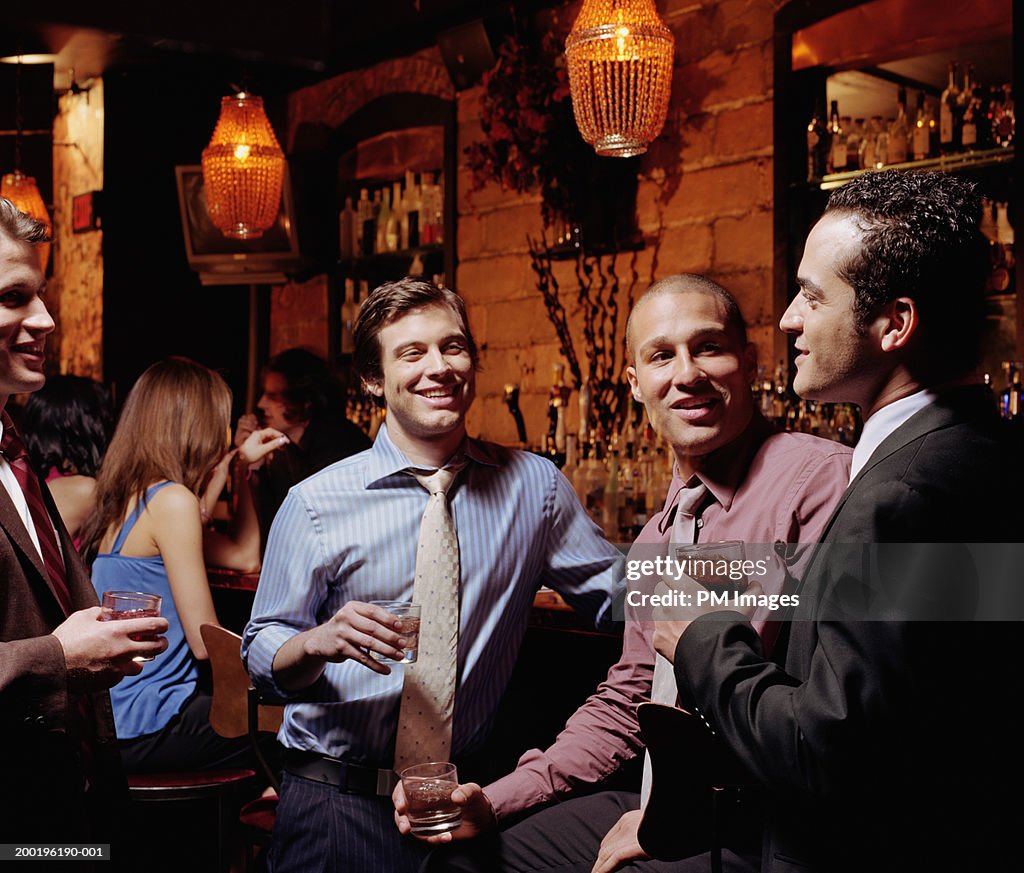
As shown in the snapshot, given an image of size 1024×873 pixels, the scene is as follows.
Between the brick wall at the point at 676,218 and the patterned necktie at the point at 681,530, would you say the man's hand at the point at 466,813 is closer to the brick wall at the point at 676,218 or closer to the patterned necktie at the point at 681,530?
the patterned necktie at the point at 681,530

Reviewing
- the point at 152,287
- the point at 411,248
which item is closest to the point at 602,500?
the point at 411,248

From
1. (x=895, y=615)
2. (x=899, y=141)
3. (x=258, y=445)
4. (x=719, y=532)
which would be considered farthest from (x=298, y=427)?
(x=895, y=615)

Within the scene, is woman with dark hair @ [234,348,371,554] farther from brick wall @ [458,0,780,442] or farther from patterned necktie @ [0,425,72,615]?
patterned necktie @ [0,425,72,615]

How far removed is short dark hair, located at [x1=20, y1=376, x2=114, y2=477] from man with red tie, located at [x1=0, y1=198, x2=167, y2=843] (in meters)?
1.74

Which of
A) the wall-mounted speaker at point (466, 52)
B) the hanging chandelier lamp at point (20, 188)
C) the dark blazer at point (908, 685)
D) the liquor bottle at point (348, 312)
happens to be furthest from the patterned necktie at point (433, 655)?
the hanging chandelier lamp at point (20, 188)

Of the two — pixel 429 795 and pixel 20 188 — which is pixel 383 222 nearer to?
pixel 20 188

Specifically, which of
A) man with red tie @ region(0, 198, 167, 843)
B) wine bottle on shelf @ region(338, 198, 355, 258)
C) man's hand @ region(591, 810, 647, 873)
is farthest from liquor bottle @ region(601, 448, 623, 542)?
wine bottle on shelf @ region(338, 198, 355, 258)

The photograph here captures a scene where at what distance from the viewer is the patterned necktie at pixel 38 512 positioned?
199 centimetres

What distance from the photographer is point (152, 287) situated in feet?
23.3

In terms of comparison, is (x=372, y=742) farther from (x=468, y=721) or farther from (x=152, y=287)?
(x=152, y=287)

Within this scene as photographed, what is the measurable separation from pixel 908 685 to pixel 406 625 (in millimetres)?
862

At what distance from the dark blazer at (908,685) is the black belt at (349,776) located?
3.03 feet

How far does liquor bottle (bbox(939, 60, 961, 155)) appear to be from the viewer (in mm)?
4191

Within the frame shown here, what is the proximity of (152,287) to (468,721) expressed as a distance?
18.0 ft
